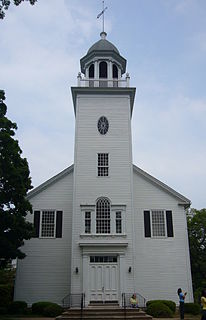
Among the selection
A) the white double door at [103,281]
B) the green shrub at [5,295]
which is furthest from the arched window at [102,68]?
the green shrub at [5,295]

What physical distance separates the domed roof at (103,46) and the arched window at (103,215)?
1086 cm

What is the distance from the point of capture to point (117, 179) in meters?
22.0

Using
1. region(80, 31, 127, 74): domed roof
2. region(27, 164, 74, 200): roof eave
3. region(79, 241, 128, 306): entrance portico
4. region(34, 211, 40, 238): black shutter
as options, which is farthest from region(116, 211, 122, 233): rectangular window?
region(80, 31, 127, 74): domed roof

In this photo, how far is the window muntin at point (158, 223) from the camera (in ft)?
74.4

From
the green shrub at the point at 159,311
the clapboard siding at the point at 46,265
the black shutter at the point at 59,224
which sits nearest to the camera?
the green shrub at the point at 159,311

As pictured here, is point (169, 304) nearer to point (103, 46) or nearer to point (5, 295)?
point (5, 295)

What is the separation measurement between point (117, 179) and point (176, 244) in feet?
18.7

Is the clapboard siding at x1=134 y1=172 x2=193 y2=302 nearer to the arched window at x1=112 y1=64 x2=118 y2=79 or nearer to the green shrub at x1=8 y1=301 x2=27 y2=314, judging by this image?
the green shrub at x1=8 y1=301 x2=27 y2=314

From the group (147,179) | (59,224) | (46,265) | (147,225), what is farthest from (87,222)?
(147,179)

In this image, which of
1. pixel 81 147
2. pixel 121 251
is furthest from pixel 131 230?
pixel 81 147

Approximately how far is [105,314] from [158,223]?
7636 millimetres

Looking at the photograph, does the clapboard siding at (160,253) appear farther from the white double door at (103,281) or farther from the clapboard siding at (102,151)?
the white double door at (103,281)

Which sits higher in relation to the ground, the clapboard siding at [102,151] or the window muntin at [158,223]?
the clapboard siding at [102,151]

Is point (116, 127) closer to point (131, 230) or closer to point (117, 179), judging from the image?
point (117, 179)
